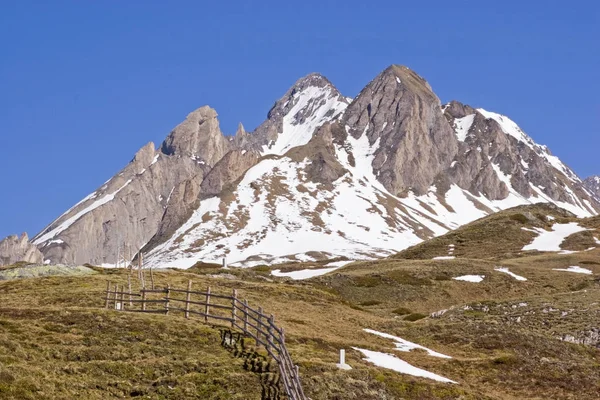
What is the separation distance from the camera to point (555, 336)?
58438 millimetres

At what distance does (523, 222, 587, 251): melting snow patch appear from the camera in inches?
5246

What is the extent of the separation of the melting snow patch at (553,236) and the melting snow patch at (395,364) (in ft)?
312

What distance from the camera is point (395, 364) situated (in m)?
41.2

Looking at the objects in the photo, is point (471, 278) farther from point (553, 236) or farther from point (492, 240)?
point (553, 236)

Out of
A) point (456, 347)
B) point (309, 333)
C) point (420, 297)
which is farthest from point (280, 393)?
point (420, 297)

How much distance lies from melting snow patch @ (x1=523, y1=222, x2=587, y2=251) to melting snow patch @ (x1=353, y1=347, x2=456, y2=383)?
312 feet

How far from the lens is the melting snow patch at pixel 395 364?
1555 inches

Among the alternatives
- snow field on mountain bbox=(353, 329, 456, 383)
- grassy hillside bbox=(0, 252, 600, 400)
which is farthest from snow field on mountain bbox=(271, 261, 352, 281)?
snow field on mountain bbox=(353, 329, 456, 383)

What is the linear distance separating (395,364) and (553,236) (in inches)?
4374

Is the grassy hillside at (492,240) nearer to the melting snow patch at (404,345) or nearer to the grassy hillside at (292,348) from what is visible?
the grassy hillside at (292,348)

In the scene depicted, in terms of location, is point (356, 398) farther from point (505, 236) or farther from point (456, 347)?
point (505, 236)

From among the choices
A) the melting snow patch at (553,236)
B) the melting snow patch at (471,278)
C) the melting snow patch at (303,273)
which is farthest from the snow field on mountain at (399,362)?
the melting snow patch at (553,236)

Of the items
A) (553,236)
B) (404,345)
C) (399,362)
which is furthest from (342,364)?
(553,236)

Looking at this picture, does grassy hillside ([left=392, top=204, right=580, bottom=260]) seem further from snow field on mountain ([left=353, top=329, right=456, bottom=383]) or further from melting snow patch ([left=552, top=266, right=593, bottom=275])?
snow field on mountain ([left=353, top=329, right=456, bottom=383])
